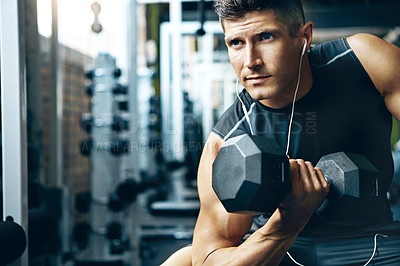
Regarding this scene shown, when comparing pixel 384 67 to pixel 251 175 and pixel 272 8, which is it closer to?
pixel 272 8

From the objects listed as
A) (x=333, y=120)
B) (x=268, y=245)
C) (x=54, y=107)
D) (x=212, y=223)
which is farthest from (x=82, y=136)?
(x=268, y=245)

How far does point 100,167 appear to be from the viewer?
96.4 inches

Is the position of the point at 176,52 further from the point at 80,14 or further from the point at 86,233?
the point at 86,233

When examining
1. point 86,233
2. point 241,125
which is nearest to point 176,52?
point 86,233

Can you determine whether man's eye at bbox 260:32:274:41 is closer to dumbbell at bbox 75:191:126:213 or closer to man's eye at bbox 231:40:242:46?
man's eye at bbox 231:40:242:46

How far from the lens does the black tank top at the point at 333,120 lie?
1.16 m

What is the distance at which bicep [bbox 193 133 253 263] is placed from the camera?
1.11 metres

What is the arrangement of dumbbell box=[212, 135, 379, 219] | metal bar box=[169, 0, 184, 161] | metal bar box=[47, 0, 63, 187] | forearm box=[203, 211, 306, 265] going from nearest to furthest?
dumbbell box=[212, 135, 379, 219] → forearm box=[203, 211, 306, 265] → metal bar box=[47, 0, 63, 187] → metal bar box=[169, 0, 184, 161]

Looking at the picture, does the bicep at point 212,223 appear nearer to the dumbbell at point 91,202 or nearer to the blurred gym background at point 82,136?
the blurred gym background at point 82,136

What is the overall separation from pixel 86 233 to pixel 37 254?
699 millimetres

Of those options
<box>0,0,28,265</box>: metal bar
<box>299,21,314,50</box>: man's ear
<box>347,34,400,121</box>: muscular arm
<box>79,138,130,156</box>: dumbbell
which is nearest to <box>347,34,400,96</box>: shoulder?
<box>347,34,400,121</box>: muscular arm

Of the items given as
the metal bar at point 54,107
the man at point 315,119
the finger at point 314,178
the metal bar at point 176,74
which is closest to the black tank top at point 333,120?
the man at point 315,119

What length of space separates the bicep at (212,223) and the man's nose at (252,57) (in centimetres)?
25

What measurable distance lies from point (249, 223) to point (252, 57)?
44 cm
